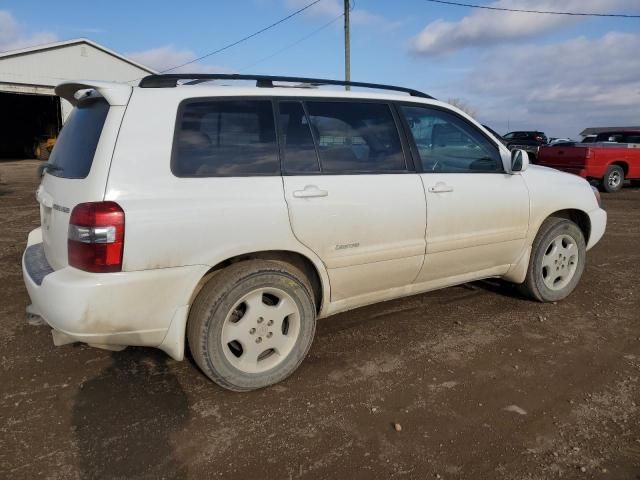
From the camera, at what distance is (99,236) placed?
2395mm

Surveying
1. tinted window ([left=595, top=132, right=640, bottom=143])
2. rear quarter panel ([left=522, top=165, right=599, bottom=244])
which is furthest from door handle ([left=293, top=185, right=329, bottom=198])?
tinted window ([left=595, top=132, right=640, bottom=143])

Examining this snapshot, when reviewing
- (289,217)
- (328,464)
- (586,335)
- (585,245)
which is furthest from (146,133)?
(585,245)

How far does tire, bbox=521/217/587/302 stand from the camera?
4219 millimetres

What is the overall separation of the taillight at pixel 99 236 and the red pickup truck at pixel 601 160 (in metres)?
12.4

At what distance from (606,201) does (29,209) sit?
12.8 metres

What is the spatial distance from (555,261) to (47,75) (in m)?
25.3

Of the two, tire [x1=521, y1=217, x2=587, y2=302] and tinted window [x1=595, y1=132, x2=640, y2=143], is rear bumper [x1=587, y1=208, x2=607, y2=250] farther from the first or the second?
tinted window [x1=595, y1=132, x2=640, y2=143]

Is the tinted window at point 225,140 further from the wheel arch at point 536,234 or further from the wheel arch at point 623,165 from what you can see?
the wheel arch at point 623,165

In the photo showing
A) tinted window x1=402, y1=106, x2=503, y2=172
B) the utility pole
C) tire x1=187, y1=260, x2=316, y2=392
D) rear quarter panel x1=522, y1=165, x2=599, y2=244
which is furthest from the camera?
the utility pole

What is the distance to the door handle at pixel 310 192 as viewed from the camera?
2926 mm

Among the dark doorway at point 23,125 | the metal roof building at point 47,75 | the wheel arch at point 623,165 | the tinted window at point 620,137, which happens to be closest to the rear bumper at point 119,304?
the wheel arch at point 623,165

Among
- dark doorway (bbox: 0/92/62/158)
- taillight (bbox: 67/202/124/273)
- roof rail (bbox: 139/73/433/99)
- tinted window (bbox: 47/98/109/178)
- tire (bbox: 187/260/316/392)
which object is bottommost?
tire (bbox: 187/260/316/392)

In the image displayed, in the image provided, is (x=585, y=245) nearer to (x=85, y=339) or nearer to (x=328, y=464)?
(x=328, y=464)

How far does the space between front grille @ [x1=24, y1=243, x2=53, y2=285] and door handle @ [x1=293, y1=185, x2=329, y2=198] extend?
148 centimetres
